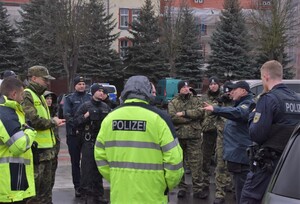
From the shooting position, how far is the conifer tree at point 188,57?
40281 millimetres

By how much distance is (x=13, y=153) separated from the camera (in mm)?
5066

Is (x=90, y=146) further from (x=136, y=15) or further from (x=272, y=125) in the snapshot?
(x=136, y=15)

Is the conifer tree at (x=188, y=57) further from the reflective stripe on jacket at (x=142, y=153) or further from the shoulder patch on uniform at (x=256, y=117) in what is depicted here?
the reflective stripe on jacket at (x=142, y=153)

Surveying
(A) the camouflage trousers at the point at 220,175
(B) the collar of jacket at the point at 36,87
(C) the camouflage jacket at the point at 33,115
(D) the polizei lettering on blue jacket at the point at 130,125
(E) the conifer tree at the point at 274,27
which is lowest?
(A) the camouflage trousers at the point at 220,175

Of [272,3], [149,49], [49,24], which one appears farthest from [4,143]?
[149,49]

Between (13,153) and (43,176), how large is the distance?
1.68m

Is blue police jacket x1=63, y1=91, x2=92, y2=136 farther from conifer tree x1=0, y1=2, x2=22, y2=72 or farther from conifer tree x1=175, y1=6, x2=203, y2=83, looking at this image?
conifer tree x1=175, y1=6, x2=203, y2=83

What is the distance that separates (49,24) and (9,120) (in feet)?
97.8

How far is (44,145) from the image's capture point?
21.5 feet

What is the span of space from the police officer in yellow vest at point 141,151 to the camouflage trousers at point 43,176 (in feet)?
8.34

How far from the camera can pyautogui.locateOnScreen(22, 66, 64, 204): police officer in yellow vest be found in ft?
21.1

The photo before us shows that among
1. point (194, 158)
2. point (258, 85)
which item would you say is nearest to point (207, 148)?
point (194, 158)

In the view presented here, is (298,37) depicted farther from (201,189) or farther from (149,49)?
(201,189)

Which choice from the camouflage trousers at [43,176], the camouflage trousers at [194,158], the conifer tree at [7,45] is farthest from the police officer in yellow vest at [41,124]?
the conifer tree at [7,45]
